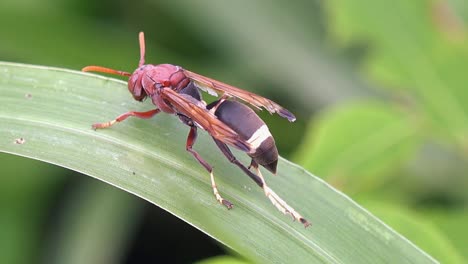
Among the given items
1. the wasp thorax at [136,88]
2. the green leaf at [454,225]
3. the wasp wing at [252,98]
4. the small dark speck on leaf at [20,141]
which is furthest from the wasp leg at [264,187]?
the green leaf at [454,225]

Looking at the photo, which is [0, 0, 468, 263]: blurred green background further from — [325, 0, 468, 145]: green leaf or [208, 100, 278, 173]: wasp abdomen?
[208, 100, 278, 173]: wasp abdomen

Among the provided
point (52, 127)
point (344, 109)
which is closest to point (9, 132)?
point (52, 127)

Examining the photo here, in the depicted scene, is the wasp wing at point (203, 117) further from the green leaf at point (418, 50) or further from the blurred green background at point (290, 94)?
the green leaf at point (418, 50)

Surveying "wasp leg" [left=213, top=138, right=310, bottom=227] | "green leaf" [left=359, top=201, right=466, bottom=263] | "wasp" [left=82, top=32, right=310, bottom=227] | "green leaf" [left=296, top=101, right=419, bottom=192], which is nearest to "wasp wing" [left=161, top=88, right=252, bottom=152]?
"wasp" [left=82, top=32, right=310, bottom=227]

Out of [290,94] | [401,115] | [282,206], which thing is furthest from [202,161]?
[290,94]

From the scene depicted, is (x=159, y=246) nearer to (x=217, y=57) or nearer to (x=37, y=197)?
(x=37, y=197)

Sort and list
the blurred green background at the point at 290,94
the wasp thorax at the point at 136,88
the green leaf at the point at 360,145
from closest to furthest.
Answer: the wasp thorax at the point at 136,88 < the green leaf at the point at 360,145 < the blurred green background at the point at 290,94

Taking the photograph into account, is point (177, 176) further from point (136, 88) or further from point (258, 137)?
point (136, 88)

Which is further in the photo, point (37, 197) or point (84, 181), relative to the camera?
point (84, 181)
